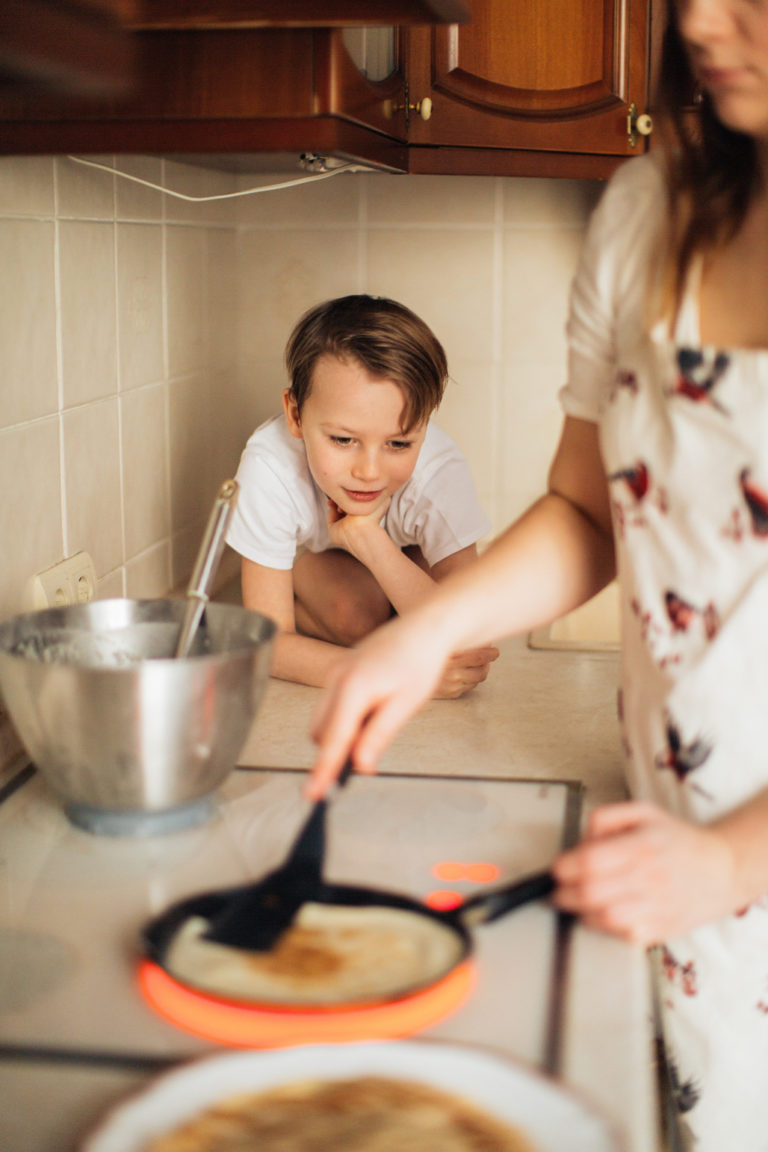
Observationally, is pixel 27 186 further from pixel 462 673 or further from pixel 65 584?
pixel 462 673

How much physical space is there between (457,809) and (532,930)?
0.64 feet

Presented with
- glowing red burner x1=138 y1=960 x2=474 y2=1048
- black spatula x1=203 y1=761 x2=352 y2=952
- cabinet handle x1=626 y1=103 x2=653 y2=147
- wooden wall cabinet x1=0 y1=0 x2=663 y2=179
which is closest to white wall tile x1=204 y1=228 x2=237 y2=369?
wooden wall cabinet x1=0 y1=0 x2=663 y2=179

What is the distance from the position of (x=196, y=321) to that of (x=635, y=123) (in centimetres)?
65

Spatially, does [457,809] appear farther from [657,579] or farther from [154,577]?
[154,577]

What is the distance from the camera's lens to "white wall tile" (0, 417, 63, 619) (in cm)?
105

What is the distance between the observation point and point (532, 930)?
2.40 ft

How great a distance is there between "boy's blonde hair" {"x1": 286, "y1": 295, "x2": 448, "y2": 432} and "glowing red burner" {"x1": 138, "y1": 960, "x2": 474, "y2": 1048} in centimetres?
88

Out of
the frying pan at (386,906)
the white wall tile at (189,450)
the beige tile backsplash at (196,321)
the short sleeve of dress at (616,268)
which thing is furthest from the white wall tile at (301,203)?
the frying pan at (386,906)

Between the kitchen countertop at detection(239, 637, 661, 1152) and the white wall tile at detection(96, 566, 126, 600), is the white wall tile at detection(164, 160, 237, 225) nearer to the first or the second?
the white wall tile at detection(96, 566, 126, 600)

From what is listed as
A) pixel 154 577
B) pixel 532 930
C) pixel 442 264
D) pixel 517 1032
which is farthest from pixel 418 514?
pixel 517 1032

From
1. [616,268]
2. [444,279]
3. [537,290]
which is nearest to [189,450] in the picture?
[444,279]

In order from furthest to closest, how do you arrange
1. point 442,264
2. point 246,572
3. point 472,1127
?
point 442,264 → point 246,572 → point 472,1127

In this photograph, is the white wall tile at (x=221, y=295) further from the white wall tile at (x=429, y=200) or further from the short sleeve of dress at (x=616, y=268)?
the short sleeve of dress at (x=616, y=268)

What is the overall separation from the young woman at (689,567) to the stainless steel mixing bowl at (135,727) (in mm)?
113
